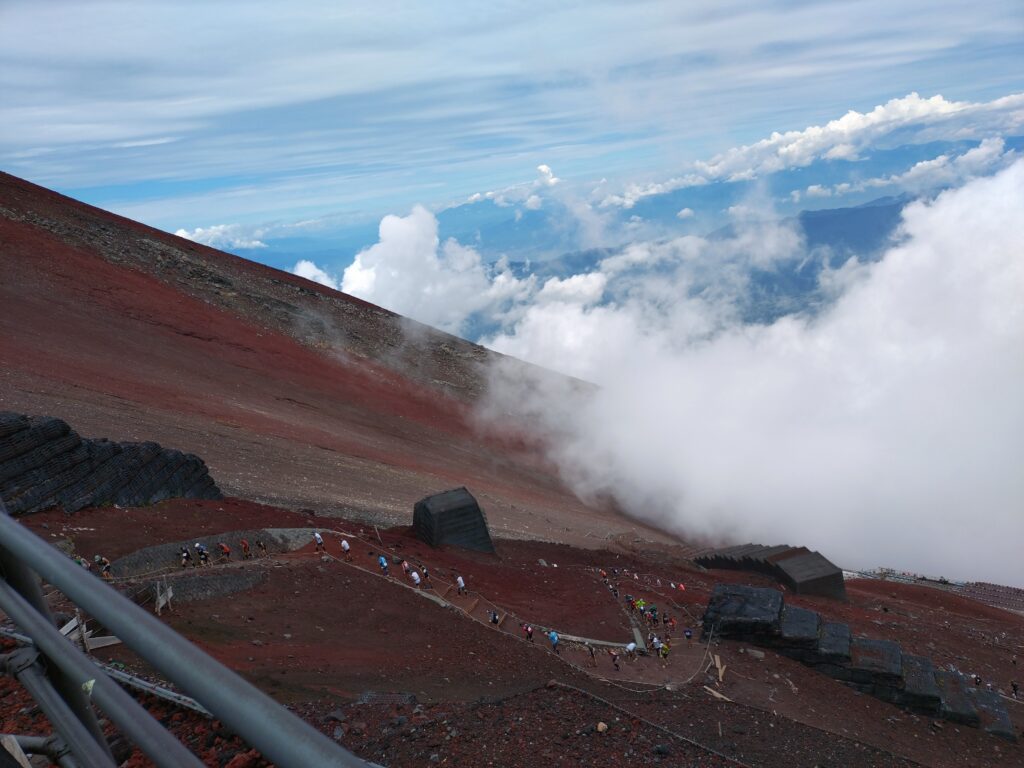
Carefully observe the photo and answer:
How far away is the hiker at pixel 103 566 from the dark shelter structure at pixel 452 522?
33.7 feet

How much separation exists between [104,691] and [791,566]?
30883mm

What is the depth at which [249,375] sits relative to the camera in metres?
45.4

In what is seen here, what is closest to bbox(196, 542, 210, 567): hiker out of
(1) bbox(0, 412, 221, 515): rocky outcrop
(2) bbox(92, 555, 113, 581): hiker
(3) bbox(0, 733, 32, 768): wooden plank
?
(2) bbox(92, 555, 113, 581): hiker

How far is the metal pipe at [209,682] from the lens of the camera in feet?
4.82

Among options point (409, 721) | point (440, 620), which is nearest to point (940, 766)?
point (440, 620)

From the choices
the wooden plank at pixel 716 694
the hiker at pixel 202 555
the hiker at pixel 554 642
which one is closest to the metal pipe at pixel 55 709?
the hiker at pixel 202 555

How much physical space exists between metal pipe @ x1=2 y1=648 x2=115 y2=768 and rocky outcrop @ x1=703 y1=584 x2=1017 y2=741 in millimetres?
18285

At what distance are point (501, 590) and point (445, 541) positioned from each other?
11.7 ft

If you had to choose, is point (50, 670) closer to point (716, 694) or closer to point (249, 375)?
point (716, 694)

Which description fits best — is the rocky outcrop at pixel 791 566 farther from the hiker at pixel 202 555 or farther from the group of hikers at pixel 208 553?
the hiker at pixel 202 555

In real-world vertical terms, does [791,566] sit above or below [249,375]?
below

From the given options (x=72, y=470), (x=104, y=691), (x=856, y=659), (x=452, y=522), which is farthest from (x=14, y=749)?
(x=452, y=522)

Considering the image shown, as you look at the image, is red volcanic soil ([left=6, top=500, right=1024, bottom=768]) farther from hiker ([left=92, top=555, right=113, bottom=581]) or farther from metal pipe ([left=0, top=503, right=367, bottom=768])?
metal pipe ([left=0, top=503, right=367, bottom=768])

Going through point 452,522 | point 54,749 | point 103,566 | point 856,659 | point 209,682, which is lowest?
point 103,566
